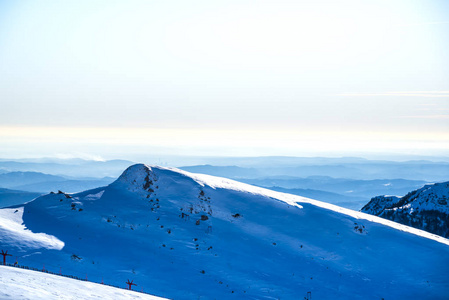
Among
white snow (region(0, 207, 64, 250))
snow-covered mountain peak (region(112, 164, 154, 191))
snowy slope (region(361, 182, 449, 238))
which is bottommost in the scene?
snowy slope (region(361, 182, 449, 238))

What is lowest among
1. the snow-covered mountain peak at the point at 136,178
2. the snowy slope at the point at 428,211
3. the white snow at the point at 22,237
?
the snowy slope at the point at 428,211

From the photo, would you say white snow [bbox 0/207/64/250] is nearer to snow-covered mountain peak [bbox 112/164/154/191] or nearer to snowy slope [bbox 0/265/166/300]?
snowy slope [bbox 0/265/166/300]

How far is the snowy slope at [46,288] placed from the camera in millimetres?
25641

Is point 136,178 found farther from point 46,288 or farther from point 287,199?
point 46,288

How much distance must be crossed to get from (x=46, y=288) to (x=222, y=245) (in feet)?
88.4

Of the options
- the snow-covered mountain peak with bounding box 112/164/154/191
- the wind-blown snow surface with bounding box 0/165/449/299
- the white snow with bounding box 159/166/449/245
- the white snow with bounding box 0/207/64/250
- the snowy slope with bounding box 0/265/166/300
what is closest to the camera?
the snowy slope with bounding box 0/265/166/300

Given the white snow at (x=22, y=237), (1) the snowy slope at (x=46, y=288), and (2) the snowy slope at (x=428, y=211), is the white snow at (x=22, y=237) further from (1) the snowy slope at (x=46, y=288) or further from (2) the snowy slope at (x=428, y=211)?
(2) the snowy slope at (x=428, y=211)

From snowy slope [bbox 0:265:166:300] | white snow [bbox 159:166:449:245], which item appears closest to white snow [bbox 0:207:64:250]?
snowy slope [bbox 0:265:166:300]

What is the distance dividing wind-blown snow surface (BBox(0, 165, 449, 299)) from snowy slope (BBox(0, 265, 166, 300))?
8.13 metres

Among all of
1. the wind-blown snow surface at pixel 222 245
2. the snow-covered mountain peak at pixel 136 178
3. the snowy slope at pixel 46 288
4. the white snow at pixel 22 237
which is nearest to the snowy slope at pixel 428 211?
the wind-blown snow surface at pixel 222 245

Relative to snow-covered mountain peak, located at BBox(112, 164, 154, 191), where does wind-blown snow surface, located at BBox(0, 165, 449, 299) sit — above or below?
below

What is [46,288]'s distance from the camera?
28844 mm

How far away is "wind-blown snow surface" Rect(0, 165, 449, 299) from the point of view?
44.8 m

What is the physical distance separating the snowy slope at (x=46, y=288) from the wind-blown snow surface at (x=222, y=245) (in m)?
8.13
